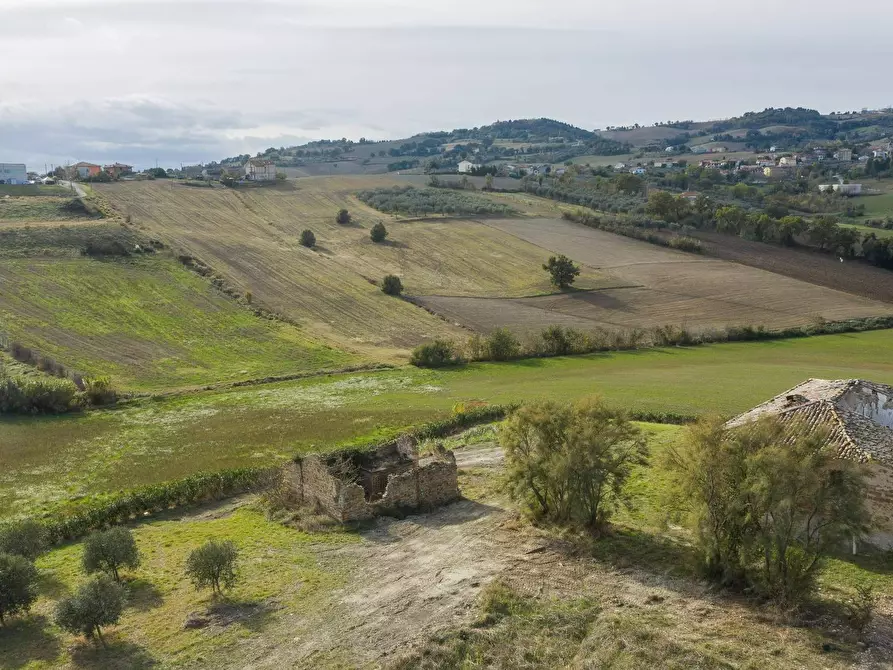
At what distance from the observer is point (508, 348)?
2589 inches

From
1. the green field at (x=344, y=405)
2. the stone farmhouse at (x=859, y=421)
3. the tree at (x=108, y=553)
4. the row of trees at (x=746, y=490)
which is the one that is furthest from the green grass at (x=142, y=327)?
the stone farmhouse at (x=859, y=421)

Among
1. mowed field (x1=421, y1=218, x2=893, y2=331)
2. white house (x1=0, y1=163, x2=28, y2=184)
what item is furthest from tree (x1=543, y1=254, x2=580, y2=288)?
white house (x1=0, y1=163, x2=28, y2=184)

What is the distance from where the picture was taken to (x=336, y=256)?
314 ft

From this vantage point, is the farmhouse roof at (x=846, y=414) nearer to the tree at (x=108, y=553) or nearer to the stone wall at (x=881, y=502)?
the stone wall at (x=881, y=502)

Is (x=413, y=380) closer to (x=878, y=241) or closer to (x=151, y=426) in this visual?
(x=151, y=426)

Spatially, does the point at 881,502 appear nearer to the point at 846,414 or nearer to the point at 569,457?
the point at 846,414

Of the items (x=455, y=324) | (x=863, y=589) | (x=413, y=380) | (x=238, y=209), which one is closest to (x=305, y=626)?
(x=863, y=589)

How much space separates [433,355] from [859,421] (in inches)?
1498

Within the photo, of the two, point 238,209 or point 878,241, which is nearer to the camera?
point 878,241

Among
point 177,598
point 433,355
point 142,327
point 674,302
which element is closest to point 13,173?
point 142,327

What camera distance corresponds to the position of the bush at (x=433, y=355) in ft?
208

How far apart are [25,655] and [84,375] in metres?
37.2

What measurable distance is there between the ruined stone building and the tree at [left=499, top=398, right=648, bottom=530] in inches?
177

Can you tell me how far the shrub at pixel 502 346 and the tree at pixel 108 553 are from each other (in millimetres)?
41038
